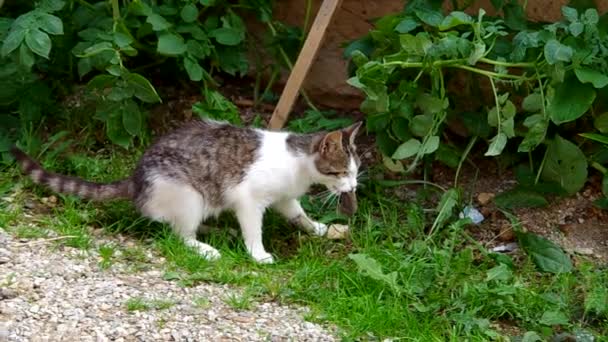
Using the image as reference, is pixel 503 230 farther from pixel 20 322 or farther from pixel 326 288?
pixel 20 322

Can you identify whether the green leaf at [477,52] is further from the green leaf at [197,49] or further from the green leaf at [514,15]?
the green leaf at [197,49]

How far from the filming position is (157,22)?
5.74 meters

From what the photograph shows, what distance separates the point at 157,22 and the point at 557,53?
6.92ft

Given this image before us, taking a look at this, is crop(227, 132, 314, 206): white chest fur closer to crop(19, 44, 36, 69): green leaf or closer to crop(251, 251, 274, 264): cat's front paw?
crop(251, 251, 274, 264): cat's front paw

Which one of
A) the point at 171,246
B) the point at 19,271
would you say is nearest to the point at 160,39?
the point at 171,246

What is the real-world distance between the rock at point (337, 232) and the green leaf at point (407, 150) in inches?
18.5

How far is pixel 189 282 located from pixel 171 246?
15.9 inches

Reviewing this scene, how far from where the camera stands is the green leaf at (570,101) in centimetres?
517

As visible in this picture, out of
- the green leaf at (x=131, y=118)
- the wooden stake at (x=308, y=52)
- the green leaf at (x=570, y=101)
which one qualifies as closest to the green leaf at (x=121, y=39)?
the green leaf at (x=131, y=118)

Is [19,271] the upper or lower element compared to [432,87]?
lower

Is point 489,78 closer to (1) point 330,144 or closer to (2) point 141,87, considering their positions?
(1) point 330,144

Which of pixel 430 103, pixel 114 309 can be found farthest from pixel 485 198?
pixel 114 309

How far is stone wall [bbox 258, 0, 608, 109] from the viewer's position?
6.36 meters

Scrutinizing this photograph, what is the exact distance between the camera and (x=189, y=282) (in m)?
4.84
